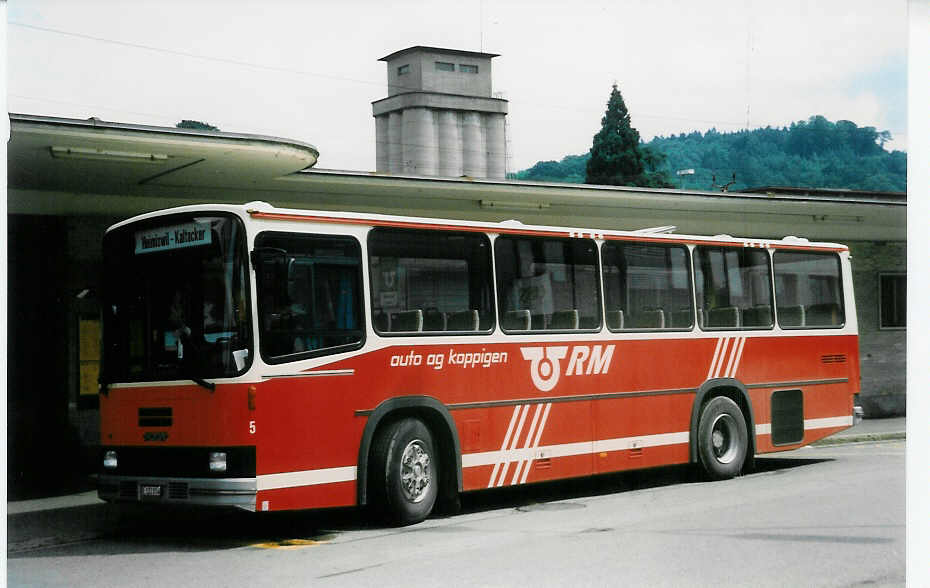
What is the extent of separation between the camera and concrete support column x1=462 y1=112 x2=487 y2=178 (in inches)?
701

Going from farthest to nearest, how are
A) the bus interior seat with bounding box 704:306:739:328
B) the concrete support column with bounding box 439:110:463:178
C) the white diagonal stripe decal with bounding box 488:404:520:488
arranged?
the concrete support column with bounding box 439:110:463:178 → the bus interior seat with bounding box 704:306:739:328 → the white diagonal stripe decal with bounding box 488:404:520:488

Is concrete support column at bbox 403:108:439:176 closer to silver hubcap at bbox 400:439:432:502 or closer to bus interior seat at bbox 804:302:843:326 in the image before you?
bus interior seat at bbox 804:302:843:326

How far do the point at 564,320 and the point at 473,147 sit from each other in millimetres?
6856

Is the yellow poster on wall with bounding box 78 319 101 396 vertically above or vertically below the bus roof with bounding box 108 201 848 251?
below

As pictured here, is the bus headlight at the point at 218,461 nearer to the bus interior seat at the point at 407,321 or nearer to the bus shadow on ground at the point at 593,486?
the bus interior seat at the point at 407,321

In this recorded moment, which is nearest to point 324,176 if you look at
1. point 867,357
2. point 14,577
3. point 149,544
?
point 149,544

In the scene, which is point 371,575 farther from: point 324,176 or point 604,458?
point 324,176

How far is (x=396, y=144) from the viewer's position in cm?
1731

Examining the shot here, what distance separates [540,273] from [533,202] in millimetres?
5536

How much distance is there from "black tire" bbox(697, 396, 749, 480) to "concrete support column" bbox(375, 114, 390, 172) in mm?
5424

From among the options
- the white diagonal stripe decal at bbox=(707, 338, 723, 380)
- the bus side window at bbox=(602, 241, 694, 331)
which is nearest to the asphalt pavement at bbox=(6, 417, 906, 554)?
the bus side window at bbox=(602, 241, 694, 331)

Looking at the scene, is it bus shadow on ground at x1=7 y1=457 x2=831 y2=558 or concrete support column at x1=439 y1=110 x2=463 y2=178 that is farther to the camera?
concrete support column at x1=439 y1=110 x2=463 y2=178

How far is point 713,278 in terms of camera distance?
47.2 feet

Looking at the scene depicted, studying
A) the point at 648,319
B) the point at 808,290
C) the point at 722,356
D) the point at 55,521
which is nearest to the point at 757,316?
the point at 722,356
